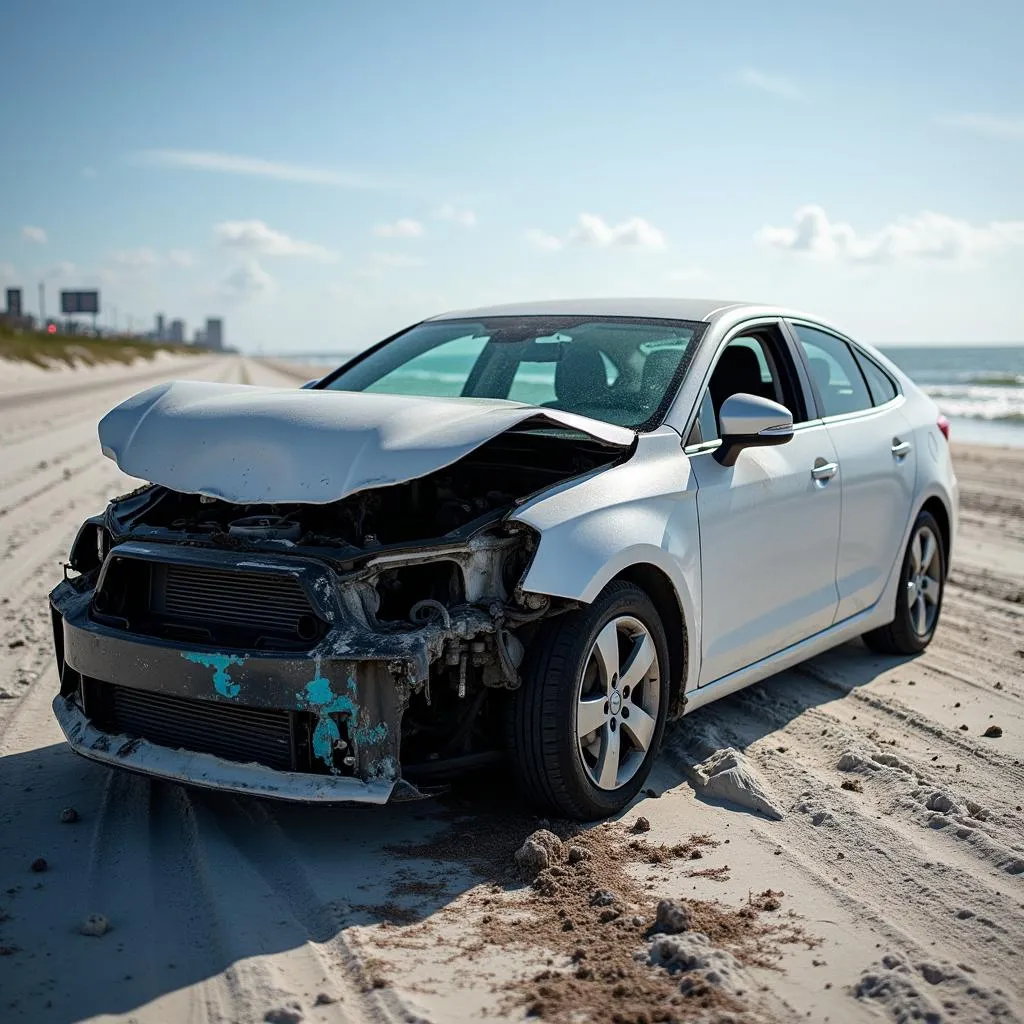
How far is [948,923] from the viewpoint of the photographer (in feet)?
10.8

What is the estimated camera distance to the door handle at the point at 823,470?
5.06 m

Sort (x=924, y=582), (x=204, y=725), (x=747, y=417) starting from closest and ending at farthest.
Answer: (x=204, y=725)
(x=747, y=417)
(x=924, y=582)

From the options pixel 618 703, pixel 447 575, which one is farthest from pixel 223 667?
pixel 618 703

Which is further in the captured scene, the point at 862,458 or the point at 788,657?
the point at 862,458

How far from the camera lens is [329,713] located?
3459mm

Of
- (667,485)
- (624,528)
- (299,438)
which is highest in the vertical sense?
(299,438)

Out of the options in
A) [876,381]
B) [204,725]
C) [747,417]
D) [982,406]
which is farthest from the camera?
[982,406]

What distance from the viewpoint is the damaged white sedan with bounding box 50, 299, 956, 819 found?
353cm

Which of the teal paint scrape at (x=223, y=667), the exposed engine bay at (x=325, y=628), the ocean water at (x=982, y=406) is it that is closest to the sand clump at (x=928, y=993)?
the exposed engine bay at (x=325, y=628)

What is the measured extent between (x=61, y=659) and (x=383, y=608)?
4.35 ft

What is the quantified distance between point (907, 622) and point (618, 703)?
2.79 m

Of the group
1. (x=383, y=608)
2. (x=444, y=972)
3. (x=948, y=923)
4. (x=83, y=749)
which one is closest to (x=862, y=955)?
(x=948, y=923)

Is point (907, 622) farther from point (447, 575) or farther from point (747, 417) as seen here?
point (447, 575)

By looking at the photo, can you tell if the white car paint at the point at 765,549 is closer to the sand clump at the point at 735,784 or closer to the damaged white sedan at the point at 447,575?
the damaged white sedan at the point at 447,575
